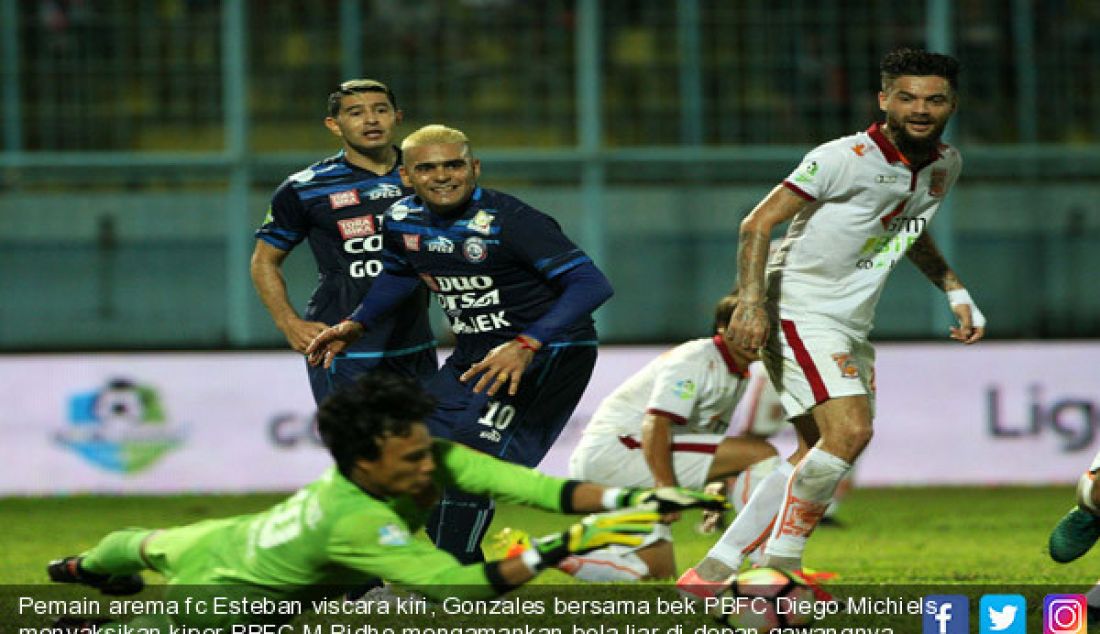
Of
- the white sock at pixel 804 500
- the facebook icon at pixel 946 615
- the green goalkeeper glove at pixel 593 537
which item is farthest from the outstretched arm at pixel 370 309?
the green goalkeeper glove at pixel 593 537

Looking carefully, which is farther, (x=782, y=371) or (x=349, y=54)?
(x=349, y=54)

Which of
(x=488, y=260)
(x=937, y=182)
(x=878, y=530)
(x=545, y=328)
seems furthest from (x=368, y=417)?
(x=878, y=530)

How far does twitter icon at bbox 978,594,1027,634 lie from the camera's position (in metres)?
5.15

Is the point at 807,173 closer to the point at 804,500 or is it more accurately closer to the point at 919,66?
the point at 919,66

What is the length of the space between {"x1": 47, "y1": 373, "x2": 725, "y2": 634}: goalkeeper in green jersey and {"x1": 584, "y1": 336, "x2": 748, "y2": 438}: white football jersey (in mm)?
2362

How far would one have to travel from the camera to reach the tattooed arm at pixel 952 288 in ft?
20.9

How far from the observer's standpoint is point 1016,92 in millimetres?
13867

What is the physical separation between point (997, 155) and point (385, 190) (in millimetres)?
8116

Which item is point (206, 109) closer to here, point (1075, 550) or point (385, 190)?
point (385, 190)

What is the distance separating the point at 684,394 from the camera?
703 centimetres

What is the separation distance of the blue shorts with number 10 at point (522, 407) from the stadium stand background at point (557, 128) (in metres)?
7.20

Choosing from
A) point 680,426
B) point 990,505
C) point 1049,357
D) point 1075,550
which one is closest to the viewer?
point 1075,550

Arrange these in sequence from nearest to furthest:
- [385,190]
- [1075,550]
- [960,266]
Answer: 1. [1075,550]
2. [385,190]
3. [960,266]

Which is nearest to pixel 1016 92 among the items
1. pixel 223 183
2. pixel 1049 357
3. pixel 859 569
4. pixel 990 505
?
pixel 1049 357
